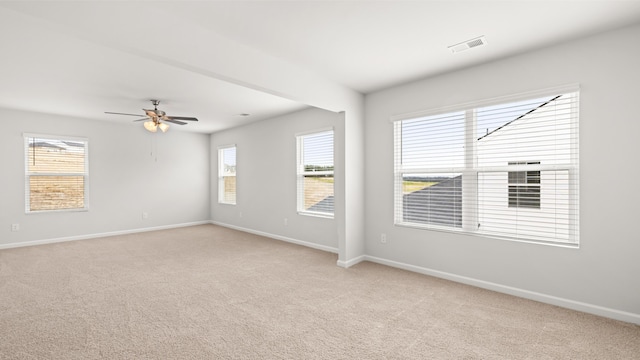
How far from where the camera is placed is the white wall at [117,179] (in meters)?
5.24

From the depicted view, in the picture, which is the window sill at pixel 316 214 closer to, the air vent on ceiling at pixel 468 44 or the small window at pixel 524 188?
the small window at pixel 524 188

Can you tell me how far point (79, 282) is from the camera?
3469 mm

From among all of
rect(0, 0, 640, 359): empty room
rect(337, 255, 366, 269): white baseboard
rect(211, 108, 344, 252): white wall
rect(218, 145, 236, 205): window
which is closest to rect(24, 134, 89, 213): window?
rect(0, 0, 640, 359): empty room

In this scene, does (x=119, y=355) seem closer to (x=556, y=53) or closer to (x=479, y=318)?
(x=479, y=318)

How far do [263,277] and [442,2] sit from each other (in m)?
3.40

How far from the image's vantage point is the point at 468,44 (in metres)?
2.80

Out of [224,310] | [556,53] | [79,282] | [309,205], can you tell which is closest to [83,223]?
[79,282]

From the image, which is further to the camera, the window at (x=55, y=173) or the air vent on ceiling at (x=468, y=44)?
the window at (x=55, y=173)

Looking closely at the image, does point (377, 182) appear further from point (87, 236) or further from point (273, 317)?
point (87, 236)

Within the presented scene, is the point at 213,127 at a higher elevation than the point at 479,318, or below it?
higher

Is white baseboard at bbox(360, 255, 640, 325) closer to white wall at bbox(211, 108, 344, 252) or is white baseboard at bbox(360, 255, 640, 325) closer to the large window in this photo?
the large window

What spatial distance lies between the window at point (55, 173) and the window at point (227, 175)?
2761mm

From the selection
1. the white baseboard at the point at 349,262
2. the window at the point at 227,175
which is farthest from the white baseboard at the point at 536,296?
the window at the point at 227,175

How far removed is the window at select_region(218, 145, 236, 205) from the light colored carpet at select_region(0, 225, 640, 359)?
3286 millimetres
